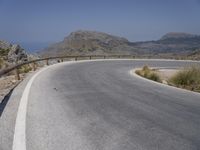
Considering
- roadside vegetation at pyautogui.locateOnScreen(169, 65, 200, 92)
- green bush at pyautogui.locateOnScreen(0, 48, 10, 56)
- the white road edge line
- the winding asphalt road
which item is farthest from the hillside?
the white road edge line

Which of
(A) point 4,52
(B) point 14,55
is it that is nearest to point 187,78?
(B) point 14,55

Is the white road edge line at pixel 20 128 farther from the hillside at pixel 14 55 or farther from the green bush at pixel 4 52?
the green bush at pixel 4 52

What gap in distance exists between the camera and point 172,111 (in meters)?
9.75

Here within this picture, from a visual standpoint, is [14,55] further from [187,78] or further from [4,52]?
[187,78]

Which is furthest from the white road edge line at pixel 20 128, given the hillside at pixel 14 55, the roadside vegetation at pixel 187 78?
the hillside at pixel 14 55

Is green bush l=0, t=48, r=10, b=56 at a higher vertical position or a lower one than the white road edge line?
lower

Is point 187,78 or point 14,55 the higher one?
point 187,78

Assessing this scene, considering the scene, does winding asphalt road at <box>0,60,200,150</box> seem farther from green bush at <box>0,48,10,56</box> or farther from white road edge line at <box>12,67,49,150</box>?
green bush at <box>0,48,10,56</box>

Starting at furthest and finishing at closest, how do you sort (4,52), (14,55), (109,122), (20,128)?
(4,52)
(14,55)
(109,122)
(20,128)

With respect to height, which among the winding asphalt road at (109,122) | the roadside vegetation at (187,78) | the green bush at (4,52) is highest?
the winding asphalt road at (109,122)

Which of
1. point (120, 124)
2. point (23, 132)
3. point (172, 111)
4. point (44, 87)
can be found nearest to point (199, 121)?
point (172, 111)

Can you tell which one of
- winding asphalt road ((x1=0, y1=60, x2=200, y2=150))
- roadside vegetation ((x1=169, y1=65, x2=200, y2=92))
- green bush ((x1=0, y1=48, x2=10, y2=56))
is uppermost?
winding asphalt road ((x1=0, y1=60, x2=200, y2=150))

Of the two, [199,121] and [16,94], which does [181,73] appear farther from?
[199,121]

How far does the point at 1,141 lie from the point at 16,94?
6.17 meters
